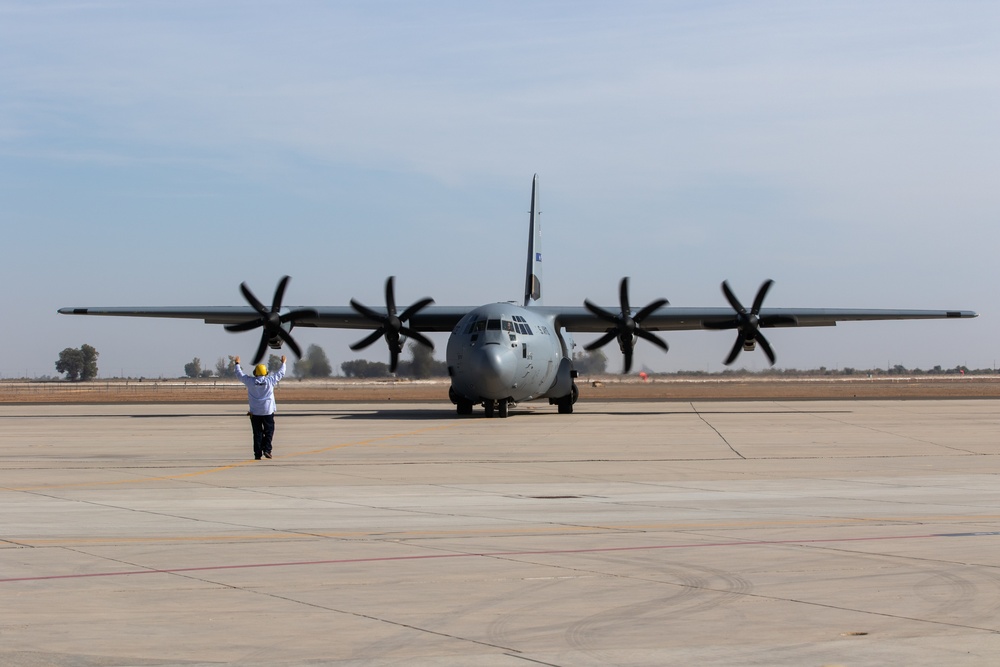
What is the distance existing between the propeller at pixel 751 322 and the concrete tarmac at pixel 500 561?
73.2 feet

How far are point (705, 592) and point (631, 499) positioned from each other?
21.9 ft

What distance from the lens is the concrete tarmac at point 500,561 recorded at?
6.82 metres

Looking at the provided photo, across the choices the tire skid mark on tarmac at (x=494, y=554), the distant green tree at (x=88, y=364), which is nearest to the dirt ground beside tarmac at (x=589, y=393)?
the distant green tree at (x=88, y=364)

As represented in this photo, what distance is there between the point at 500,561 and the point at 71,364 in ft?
531

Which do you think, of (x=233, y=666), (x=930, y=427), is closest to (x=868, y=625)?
(x=233, y=666)

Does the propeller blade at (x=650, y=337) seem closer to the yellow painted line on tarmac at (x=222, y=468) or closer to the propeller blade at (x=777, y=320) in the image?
the propeller blade at (x=777, y=320)

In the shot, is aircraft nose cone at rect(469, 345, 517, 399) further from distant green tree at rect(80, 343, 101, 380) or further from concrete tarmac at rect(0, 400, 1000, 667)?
distant green tree at rect(80, 343, 101, 380)

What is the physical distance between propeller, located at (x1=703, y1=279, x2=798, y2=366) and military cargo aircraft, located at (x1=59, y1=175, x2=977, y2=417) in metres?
0.04

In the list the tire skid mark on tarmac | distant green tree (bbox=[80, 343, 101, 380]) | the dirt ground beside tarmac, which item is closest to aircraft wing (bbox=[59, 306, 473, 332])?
the dirt ground beside tarmac

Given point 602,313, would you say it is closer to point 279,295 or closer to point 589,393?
point 279,295

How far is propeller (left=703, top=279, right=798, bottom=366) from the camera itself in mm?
44188

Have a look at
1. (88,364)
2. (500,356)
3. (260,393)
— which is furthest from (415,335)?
(88,364)

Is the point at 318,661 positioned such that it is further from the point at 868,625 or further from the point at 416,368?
the point at 416,368

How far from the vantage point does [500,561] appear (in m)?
9.77
